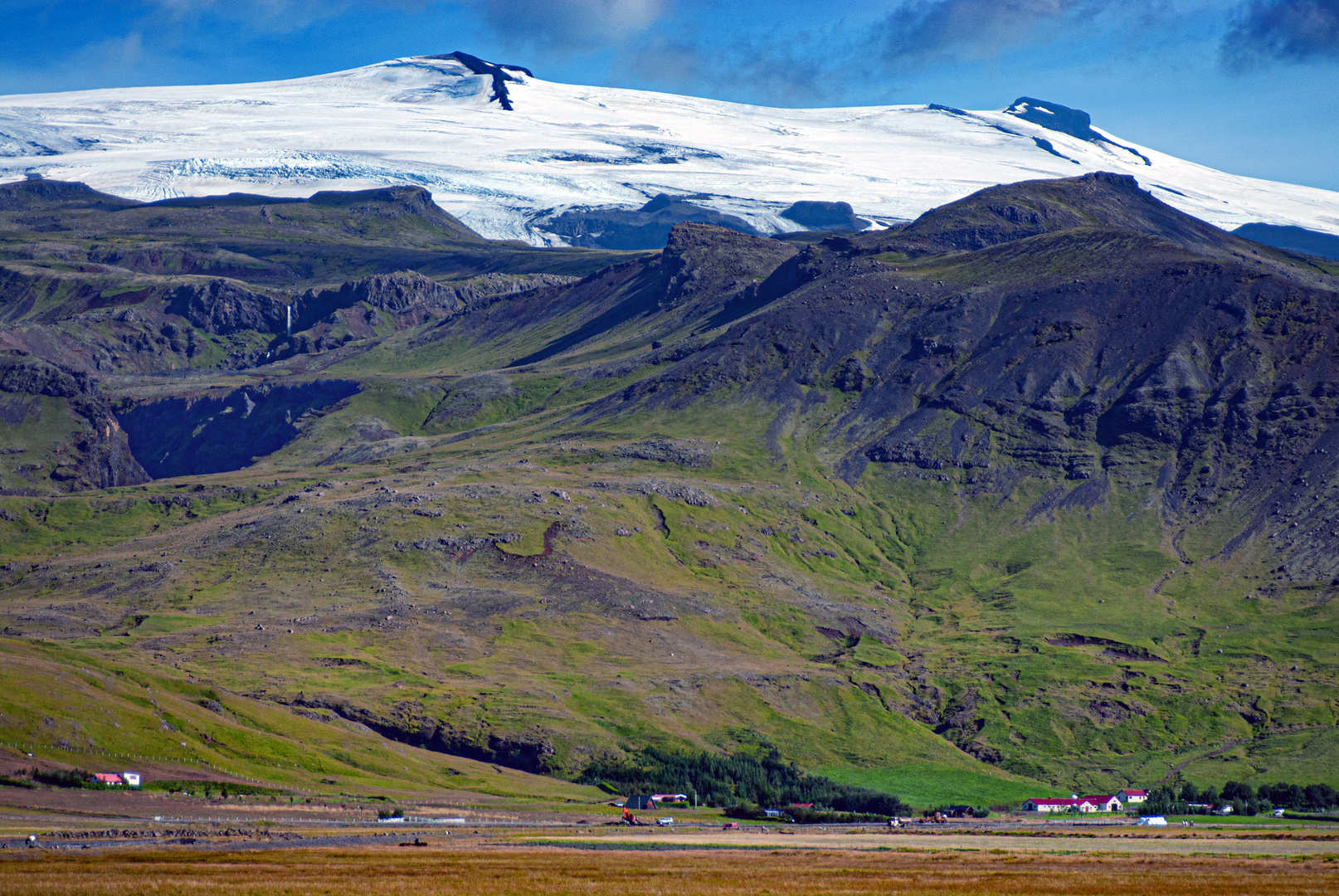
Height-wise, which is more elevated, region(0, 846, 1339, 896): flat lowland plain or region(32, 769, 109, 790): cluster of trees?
region(0, 846, 1339, 896): flat lowland plain

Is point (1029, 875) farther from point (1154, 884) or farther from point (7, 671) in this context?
point (7, 671)

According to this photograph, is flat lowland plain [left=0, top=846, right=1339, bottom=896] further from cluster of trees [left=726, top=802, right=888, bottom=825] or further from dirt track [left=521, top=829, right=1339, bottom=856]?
cluster of trees [left=726, top=802, right=888, bottom=825]

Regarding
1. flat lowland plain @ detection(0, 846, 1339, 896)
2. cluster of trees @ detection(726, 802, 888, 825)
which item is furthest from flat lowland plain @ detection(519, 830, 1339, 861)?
cluster of trees @ detection(726, 802, 888, 825)

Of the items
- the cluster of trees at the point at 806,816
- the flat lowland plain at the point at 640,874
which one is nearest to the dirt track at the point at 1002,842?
the flat lowland plain at the point at 640,874

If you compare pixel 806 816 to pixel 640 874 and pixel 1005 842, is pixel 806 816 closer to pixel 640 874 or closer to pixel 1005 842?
pixel 1005 842

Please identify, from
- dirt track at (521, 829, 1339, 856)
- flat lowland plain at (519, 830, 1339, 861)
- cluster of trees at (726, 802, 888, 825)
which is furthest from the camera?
cluster of trees at (726, 802, 888, 825)

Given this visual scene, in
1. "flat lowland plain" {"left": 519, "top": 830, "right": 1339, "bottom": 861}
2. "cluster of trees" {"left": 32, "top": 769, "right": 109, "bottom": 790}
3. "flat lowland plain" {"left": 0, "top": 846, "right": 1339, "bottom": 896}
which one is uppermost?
"flat lowland plain" {"left": 0, "top": 846, "right": 1339, "bottom": 896}

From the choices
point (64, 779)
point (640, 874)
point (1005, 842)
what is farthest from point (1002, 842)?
point (64, 779)

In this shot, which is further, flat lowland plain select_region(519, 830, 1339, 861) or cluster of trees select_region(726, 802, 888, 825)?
cluster of trees select_region(726, 802, 888, 825)

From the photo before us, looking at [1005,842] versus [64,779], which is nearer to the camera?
[1005,842]
